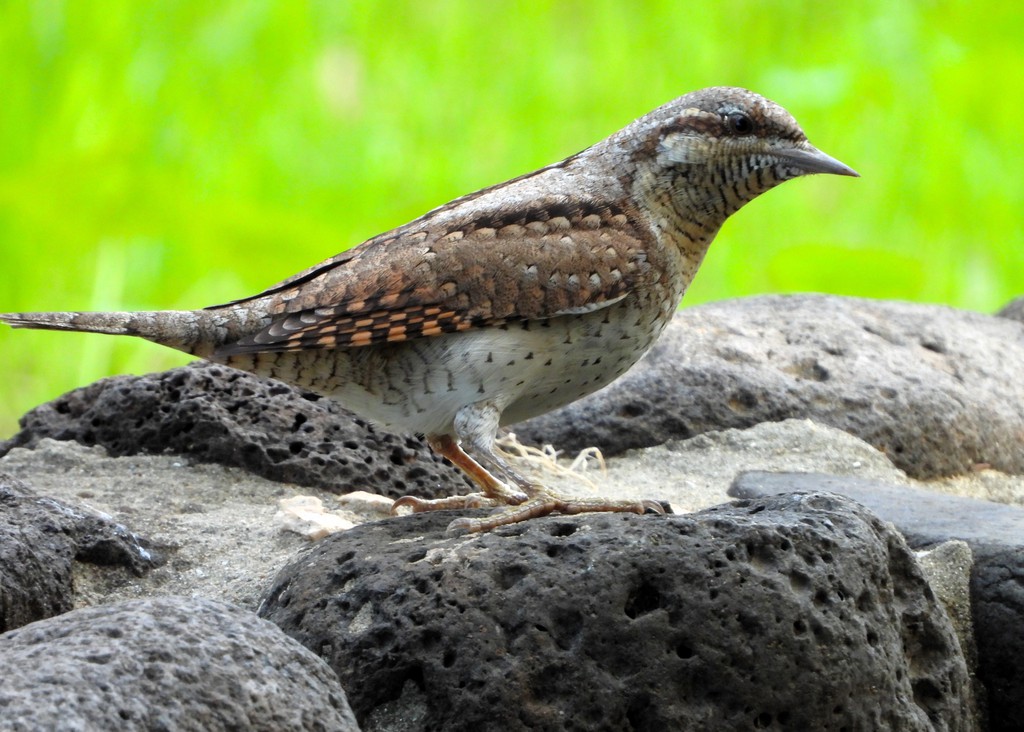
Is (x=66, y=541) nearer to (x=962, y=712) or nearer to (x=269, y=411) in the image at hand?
(x=269, y=411)

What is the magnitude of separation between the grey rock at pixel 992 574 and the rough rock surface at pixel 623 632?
51 centimetres

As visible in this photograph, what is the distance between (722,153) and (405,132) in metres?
3.13

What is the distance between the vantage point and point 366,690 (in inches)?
118

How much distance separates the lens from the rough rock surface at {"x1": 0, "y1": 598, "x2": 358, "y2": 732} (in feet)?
7.57

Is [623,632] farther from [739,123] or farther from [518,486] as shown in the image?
[739,123]

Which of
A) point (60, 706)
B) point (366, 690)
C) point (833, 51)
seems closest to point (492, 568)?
point (366, 690)

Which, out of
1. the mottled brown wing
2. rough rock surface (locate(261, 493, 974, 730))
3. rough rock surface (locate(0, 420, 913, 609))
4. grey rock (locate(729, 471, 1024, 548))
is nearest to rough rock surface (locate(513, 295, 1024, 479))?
rough rock surface (locate(0, 420, 913, 609))

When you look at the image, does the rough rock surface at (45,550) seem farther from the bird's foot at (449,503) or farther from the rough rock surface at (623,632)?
the bird's foot at (449,503)

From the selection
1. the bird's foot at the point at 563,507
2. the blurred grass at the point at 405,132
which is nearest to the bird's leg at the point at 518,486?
the bird's foot at the point at 563,507

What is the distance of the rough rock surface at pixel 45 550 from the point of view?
10.7 feet

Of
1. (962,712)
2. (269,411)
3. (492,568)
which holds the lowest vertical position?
(962,712)

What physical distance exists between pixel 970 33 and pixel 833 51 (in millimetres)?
945

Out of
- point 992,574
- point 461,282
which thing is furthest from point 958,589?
point 461,282

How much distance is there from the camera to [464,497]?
4176 millimetres
